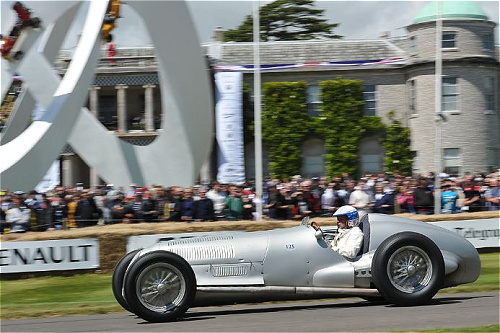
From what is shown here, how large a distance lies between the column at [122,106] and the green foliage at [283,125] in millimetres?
7575

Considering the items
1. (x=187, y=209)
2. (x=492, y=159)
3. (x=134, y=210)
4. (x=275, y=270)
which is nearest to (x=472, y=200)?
(x=187, y=209)

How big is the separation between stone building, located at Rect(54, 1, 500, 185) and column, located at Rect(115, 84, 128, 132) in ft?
0.17

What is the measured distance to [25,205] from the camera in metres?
18.8

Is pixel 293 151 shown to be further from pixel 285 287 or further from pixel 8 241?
pixel 285 287

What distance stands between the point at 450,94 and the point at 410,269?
3501cm

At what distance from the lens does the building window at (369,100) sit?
146 feet

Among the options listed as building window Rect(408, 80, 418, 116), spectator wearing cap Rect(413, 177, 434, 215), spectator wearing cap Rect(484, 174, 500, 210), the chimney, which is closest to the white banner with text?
spectator wearing cap Rect(413, 177, 434, 215)

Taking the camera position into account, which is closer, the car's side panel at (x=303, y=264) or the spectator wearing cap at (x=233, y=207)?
the car's side panel at (x=303, y=264)

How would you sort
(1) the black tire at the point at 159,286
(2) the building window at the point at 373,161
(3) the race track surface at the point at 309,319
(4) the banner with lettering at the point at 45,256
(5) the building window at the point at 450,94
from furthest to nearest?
(2) the building window at the point at 373,161
(5) the building window at the point at 450,94
(4) the banner with lettering at the point at 45,256
(1) the black tire at the point at 159,286
(3) the race track surface at the point at 309,319

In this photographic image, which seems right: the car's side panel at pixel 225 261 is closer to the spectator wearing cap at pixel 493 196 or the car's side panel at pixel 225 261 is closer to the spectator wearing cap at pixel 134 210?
the spectator wearing cap at pixel 134 210

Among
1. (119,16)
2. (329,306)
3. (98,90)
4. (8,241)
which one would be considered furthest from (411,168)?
(329,306)

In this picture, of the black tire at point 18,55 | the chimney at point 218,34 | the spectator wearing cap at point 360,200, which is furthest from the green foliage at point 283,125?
the spectator wearing cap at point 360,200

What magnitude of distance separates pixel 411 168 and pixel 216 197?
2467cm

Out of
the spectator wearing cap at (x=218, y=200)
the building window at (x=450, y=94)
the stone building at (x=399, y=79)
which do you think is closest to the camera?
the spectator wearing cap at (x=218, y=200)
